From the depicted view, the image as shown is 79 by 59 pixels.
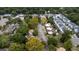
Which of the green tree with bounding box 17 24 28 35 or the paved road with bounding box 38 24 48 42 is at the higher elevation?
the green tree with bounding box 17 24 28 35

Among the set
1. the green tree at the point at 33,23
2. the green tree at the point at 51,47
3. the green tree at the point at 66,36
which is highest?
the green tree at the point at 33,23

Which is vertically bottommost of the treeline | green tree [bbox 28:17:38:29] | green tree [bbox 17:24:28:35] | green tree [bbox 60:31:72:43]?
green tree [bbox 60:31:72:43]

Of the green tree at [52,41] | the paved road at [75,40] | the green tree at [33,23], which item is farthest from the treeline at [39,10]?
the green tree at [52,41]

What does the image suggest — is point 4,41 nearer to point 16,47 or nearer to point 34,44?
point 16,47

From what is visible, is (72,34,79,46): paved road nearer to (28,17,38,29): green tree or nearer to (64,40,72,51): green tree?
(64,40,72,51): green tree

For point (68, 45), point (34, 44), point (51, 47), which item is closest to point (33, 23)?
point (34, 44)

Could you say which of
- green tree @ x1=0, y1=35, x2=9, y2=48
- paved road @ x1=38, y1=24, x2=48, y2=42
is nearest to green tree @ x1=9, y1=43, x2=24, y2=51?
green tree @ x1=0, y1=35, x2=9, y2=48

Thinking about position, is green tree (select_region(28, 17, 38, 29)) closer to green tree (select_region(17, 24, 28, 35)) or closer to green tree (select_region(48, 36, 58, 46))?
green tree (select_region(17, 24, 28, 35))

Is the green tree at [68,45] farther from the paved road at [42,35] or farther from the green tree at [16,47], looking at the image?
the green tree at [16,47]
